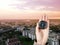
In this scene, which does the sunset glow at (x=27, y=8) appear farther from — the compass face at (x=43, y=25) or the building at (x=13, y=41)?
the building at (x=13, y=41)

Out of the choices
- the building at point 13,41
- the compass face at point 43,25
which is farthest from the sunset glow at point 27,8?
the building at point 13,41

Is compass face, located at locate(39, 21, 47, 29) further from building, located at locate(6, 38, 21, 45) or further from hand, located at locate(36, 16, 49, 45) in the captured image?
building, located at locate(6, 38, 21, 45)

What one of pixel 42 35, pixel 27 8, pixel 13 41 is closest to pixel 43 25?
pixel 42 35

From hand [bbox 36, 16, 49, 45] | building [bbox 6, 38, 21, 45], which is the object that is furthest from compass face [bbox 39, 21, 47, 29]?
building [bbox 6, 38, 21, 45]

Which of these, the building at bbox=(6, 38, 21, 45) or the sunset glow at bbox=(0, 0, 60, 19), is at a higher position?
the sunset glow at bbox=(0, 0, 60, 19)

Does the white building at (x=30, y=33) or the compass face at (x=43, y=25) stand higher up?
the compass face at (x=43, y=25)

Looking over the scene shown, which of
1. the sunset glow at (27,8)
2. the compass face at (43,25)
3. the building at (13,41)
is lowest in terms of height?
the building at (13,41)

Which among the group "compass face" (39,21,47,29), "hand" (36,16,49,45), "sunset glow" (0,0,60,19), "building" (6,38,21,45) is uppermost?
"sunset glow" (0,0,60,19)

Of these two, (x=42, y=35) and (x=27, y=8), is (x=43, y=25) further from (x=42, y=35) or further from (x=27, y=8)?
(x=27, y=8)

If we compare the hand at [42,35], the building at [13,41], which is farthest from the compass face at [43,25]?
the building at [13,41]
